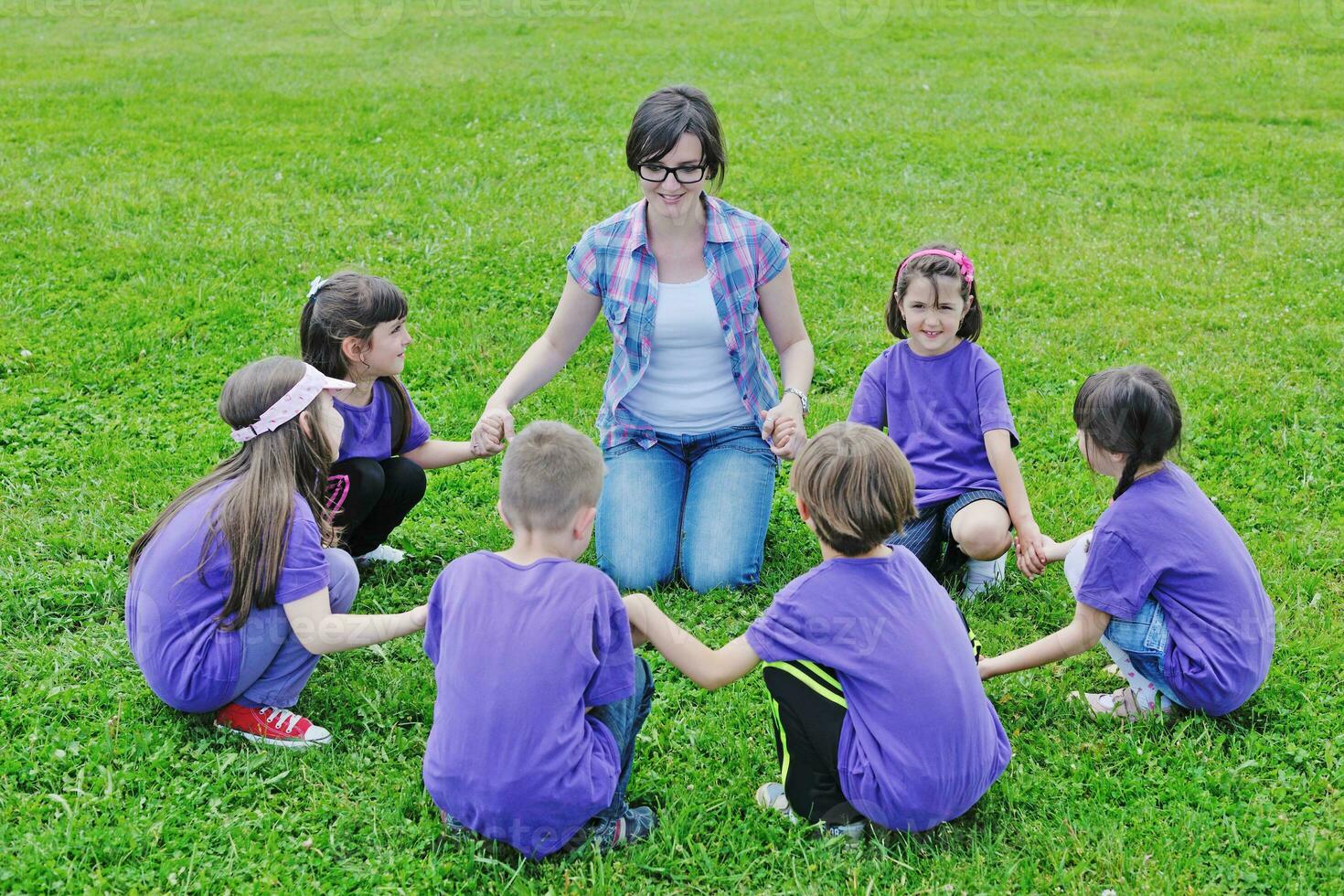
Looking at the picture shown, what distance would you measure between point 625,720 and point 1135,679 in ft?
5.38

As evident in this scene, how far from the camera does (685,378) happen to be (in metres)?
4.84

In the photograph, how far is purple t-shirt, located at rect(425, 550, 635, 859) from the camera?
112 inches

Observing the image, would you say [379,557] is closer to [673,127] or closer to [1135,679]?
[673,127]

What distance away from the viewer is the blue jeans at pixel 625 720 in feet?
10.2

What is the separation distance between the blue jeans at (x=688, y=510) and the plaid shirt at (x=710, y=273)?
17 centimetres

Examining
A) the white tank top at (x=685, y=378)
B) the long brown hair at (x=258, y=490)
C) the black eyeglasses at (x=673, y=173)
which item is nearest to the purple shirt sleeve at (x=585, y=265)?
the white tank top at (x=685, y=378)

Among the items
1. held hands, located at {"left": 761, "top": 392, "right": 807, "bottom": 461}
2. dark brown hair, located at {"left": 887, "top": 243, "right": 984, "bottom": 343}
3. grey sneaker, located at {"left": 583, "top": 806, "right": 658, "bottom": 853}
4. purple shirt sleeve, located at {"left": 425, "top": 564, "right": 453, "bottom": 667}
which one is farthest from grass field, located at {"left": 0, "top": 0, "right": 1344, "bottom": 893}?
dark brown hair, located at {"left": 887, "top": 243, "right": 984, "bottom": 343}

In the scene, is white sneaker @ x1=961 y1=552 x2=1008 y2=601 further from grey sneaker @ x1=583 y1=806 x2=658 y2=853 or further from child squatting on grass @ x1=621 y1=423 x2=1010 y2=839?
grey sneaker @ x1=583 y1=806 x2=658 y2=853

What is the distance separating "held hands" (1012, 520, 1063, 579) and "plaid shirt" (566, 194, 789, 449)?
1.23 meters

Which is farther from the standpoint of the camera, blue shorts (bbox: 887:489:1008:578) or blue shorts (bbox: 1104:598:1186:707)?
blue shorts (bbox: 887:489:1008:578)

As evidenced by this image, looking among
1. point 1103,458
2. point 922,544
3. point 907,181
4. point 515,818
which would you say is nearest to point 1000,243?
point 907,181

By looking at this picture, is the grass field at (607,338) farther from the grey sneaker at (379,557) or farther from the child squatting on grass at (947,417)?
the child squatting on grass at (947,417)

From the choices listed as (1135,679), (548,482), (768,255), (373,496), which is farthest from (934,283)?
(373,496)

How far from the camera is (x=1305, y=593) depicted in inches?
172
